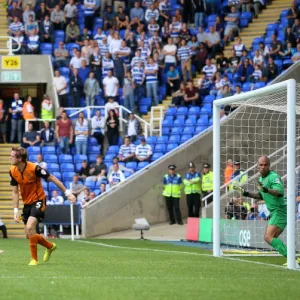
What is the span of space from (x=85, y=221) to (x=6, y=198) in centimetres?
341

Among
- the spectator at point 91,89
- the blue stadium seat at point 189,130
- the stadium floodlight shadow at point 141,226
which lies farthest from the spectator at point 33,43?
the stadium floodlight shadow at point 141,226

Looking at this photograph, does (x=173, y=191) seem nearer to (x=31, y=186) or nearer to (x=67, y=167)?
(x=67, y=167)

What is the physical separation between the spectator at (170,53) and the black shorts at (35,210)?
19310mm

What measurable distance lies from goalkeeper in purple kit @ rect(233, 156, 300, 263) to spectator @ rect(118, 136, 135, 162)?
602 inches

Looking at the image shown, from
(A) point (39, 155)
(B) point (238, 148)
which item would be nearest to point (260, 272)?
(B) point (238, 148)

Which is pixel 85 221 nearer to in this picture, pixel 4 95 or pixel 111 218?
pixel 111 218

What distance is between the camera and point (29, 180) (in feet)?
51.2

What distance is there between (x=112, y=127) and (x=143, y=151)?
1712mm

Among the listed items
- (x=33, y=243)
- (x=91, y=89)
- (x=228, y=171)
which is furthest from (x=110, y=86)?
(x=33, y=243)

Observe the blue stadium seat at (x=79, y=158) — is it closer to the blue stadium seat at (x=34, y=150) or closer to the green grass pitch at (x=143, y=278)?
the blue stadium seat at (x=34, y=150)

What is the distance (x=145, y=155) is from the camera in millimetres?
31609

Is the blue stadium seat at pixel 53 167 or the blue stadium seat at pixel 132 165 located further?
the blue stadium seat at pixel 53 167

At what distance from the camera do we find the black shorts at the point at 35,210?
50.8 feet

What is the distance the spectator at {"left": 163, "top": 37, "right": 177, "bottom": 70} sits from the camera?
3450cm
